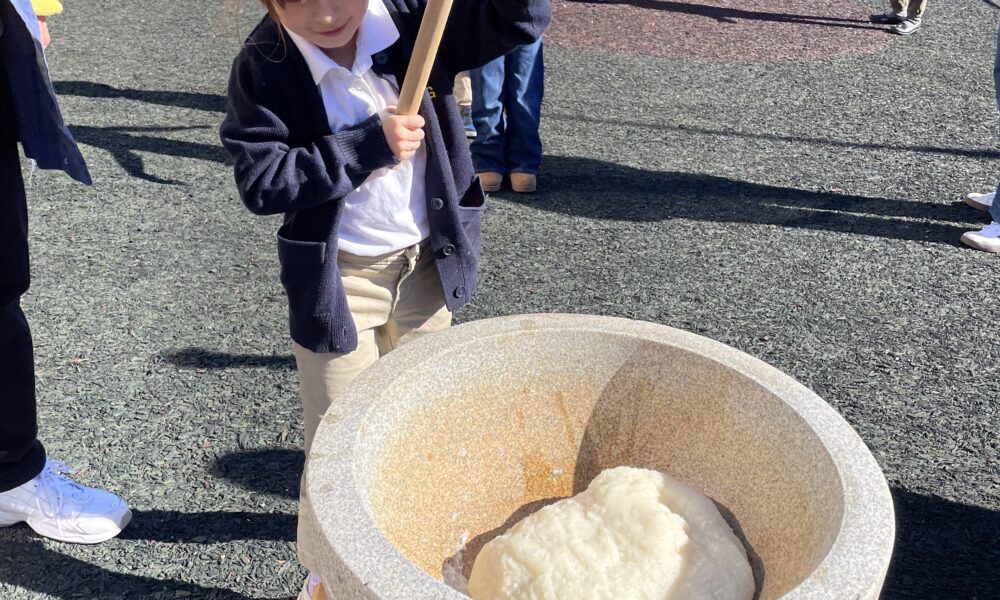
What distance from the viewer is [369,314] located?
1.79m

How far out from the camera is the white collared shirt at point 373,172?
1.60m

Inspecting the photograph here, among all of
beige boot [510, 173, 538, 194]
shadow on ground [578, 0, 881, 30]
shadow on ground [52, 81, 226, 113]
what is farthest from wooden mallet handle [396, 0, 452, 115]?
shadow on ground [578, 0, 881, 30]

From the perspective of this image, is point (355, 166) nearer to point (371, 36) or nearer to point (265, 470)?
point (371, 36)

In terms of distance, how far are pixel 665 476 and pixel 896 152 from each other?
370cm

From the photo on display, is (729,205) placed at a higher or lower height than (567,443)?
lower

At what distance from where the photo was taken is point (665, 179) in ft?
13.9

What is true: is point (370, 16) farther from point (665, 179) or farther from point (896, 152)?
point (896, 152)

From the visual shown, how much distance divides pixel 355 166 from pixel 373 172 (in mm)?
115

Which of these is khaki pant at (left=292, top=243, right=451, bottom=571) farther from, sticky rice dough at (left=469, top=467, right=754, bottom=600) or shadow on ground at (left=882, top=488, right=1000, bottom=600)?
shadow on ground at (left=882, top=488, right=1000, bottom=600)

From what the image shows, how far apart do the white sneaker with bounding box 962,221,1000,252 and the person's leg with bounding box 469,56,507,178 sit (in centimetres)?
191

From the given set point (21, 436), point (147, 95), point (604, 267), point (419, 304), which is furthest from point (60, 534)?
point (147, 95)

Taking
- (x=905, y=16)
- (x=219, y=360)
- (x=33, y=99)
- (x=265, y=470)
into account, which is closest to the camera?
(x=33, y=99)

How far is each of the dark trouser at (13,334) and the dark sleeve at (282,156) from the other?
2.11 feet

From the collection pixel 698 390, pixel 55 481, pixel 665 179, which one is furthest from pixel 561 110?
pixel 698 390
